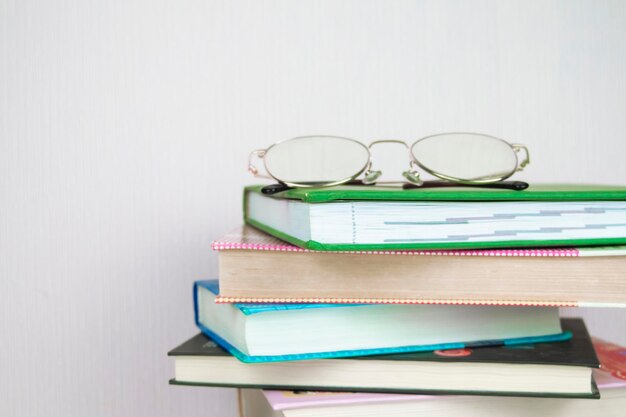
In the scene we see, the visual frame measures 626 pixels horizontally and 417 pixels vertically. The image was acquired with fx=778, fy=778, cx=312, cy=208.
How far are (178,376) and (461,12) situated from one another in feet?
2.19

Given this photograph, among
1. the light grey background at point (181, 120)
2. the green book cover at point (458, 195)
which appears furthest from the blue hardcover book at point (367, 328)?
the light grey background at point (181, 120)

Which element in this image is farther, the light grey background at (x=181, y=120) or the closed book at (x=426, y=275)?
the light grey background at (x=181, y=120)

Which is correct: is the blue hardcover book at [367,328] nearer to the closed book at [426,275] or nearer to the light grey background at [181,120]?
the closed book at [426,275]

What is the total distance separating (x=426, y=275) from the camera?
73 cm

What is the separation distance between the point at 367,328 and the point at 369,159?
0.63 feet

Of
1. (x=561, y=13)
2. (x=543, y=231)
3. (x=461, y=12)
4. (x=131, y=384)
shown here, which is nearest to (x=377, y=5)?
(x=461, y=12)

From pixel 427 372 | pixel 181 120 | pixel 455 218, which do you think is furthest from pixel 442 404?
pixel 181 120

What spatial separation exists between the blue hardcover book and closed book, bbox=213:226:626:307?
0.07 feet

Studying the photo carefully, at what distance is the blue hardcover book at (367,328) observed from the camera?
0.74 meters

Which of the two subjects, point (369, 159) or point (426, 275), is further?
point (369, 159)

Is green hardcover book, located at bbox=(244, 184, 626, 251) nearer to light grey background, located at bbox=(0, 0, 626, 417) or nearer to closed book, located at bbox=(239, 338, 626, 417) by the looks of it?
closed book, located at bbox=(239, 338, 626, 417)

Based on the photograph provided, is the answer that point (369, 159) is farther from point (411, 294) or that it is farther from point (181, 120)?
point (181, 120)

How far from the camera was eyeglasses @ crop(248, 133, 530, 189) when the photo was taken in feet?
2.74

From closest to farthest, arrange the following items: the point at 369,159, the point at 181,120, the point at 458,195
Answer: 1. the point at 458,195
2. the point at 369,159
3. the point at 181,120
